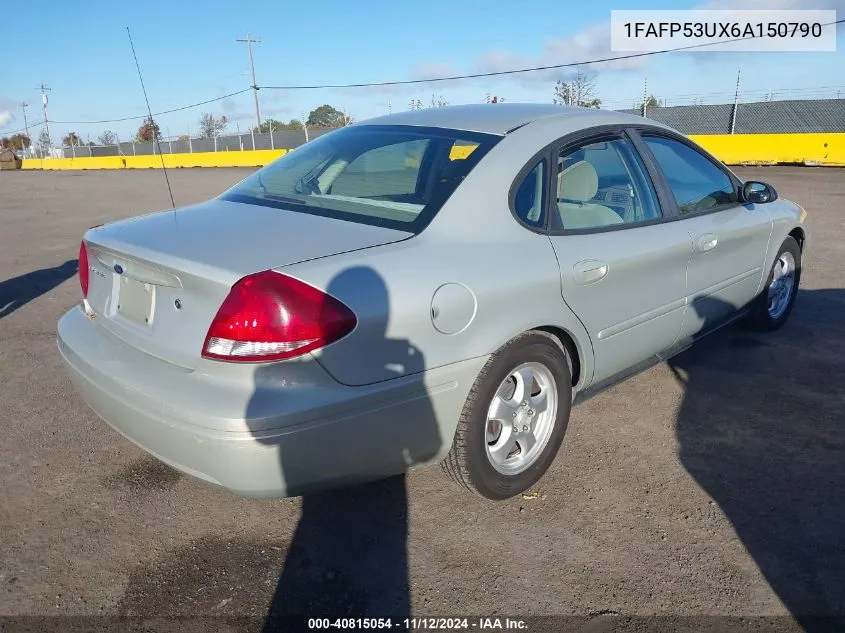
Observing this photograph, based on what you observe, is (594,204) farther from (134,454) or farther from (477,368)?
(134,454)

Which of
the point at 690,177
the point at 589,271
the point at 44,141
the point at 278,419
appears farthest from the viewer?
the point at 44,141

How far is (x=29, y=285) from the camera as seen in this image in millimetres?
7086

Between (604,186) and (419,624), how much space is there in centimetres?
234

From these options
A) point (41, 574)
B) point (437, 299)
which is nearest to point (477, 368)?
point (437, 299)

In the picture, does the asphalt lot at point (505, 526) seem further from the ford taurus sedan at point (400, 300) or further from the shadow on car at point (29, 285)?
the shadow on car at point (29, 285)

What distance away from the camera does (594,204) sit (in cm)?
337

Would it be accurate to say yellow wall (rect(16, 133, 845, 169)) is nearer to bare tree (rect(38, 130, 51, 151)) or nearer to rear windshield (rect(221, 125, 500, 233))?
rear windshield (rect(221, 125, 500, 233))

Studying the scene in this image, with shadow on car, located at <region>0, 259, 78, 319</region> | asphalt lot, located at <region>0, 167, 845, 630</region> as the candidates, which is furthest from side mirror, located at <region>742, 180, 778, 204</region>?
shadow on car, located at <region>0, 259, 78, 319</region>

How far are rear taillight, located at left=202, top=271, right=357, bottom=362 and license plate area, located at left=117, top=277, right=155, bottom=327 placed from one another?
0.47 metres

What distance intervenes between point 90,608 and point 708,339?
14.0 feet

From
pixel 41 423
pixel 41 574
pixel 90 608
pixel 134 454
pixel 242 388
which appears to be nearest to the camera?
pixel 242 388

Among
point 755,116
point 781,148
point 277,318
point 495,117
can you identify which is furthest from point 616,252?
point 755,116

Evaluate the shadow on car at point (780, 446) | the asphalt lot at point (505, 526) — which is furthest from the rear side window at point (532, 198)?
the shadow on car at point (780, 446)

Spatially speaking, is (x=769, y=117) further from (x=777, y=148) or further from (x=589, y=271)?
(x=589, y=271)
